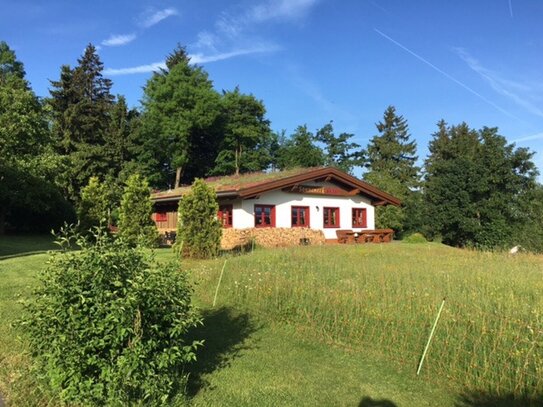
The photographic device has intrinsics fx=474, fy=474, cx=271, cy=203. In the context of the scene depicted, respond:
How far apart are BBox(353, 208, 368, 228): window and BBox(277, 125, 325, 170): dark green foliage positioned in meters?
23.3

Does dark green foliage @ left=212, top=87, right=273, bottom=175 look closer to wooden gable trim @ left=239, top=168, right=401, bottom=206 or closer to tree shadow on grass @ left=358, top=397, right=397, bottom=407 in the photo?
wooden gable trim @ left=239, top=168, right=401, bottom=206

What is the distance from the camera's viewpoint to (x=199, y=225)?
15445 mm

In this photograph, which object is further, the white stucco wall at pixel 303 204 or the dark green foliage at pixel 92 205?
the dark green foliage at pixel 92 205

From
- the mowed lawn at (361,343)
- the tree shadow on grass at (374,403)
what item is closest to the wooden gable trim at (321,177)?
the mowed lawn at (361,343)

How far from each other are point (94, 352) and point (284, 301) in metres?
4.19

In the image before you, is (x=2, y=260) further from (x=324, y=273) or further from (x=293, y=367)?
(x=293, y=367)

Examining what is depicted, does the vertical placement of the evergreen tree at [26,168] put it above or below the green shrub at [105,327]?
above

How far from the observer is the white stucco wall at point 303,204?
23.5 meters

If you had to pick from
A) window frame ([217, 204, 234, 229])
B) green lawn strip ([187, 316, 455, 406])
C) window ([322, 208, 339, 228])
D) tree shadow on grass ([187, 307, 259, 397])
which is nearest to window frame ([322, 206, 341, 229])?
window ([322, 208, 339, 228])

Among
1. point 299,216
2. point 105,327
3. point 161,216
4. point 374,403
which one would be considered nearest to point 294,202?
point 299,216

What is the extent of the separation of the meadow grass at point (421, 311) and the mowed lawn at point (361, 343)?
16 mm

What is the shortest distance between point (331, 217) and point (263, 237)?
668 centimetres

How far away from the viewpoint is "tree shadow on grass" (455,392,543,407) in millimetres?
4457

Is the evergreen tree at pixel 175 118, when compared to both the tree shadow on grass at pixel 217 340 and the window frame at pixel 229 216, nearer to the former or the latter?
the window frame at pixel 229 216
